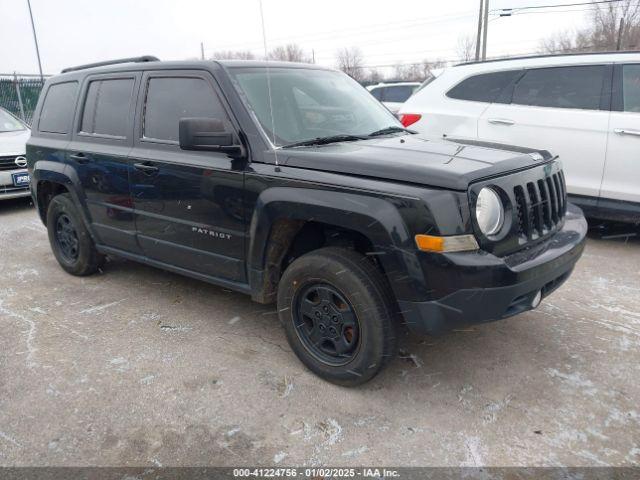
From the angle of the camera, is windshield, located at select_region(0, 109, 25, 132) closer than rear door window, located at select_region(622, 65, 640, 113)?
No

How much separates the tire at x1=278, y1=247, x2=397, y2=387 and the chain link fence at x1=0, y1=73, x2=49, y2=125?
54.2 feet

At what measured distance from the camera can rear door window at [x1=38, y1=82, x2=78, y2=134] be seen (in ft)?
14.4

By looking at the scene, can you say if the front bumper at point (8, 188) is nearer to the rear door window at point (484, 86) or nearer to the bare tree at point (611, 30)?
the rear door window at point (484, 86)

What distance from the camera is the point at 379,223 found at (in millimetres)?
2475

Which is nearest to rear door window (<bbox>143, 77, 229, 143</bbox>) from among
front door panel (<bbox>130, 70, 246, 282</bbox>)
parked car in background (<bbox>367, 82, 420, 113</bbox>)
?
front door panel (<bbox>130, 70, 246, 282</bbox>)

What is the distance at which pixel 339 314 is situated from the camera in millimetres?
2793

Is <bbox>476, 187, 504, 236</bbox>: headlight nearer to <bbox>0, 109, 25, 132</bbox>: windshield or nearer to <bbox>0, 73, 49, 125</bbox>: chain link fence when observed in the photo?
<bbox>0, 109, 25, 132</bbox>: windshield

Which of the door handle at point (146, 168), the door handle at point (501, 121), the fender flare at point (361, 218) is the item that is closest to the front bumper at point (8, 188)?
the door handle at point (146, 168)

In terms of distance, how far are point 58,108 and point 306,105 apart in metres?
2.54

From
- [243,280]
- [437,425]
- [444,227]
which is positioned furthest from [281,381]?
[444,227]

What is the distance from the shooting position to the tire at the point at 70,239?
445 cm

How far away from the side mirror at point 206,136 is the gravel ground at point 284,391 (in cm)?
132

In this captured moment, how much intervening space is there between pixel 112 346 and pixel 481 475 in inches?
95.7

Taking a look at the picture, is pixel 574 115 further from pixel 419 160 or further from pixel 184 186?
pixel 184 186
